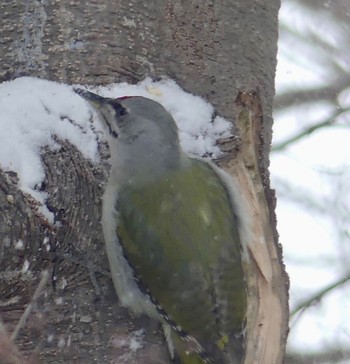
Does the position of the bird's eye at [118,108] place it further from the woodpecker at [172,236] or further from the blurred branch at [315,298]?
the blurred branch at [315,298]

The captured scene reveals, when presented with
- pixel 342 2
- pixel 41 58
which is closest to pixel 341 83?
pixel 342 2

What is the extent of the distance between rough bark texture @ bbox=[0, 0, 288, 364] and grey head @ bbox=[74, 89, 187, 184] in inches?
3.3

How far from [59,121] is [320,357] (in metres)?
3.85

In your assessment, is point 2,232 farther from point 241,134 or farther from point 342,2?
point 342,2

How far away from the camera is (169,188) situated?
289 centimetres

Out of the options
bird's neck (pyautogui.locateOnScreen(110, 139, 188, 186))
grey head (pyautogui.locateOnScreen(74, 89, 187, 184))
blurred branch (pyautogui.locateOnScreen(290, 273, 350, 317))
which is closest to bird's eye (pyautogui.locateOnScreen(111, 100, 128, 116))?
grey head (pyautogui.locateOnScreen(74, 89, 187, 184))

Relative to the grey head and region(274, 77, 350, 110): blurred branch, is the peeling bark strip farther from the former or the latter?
region(274, 77, 350, 110): blurred branch

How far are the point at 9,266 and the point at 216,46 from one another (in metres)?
1.10

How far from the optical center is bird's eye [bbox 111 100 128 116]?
276 centimetres

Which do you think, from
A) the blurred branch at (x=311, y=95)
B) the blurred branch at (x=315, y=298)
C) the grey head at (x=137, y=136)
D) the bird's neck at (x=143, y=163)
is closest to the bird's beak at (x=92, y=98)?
the grey head at (x=137, y=136)

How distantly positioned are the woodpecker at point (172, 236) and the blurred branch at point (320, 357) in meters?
3.34

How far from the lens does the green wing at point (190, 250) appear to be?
263 cm

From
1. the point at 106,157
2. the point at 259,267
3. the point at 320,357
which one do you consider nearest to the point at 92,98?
the point at 106,157

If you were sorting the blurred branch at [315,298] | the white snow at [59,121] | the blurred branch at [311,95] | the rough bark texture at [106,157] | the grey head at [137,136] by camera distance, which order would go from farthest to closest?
the blurred branch at [311,95] → the blurred branch at [315,298] → the grey head at [137,136] → the white snow at [59,121] → the rough bark texture at [106,157]
